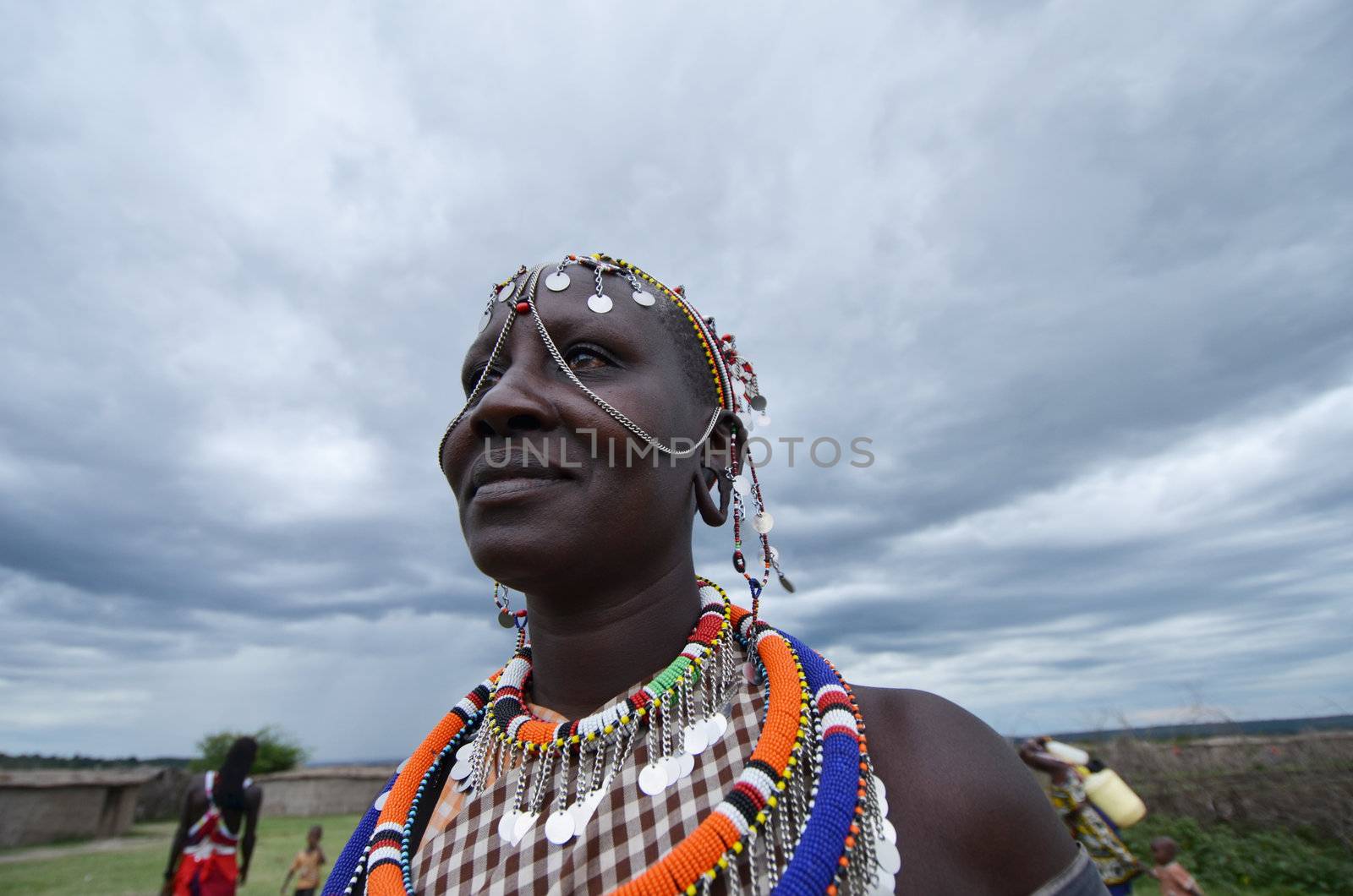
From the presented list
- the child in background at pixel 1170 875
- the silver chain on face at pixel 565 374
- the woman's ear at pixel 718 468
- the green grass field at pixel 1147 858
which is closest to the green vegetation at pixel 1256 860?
the green grass field at pixel 1147 858

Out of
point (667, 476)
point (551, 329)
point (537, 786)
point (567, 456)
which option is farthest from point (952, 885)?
point (551, 329)

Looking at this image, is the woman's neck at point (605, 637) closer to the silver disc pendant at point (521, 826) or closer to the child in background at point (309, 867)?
the silver disc pendant at point (521, 826)

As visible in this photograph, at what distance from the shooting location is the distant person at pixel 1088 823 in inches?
277

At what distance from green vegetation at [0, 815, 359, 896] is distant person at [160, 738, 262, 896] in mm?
4166

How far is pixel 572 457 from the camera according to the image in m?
1.84

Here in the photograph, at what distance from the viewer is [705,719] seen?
1815 millimetres

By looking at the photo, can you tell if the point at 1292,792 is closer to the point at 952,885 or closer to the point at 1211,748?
the point at 1211,748

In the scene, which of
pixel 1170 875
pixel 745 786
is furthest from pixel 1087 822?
pixel 745 786

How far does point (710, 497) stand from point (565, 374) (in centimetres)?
58

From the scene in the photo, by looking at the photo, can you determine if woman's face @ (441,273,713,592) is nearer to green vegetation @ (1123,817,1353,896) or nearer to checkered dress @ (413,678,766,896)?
checkered dress @ (413,678,766,896)

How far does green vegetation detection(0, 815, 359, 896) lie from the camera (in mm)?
12039

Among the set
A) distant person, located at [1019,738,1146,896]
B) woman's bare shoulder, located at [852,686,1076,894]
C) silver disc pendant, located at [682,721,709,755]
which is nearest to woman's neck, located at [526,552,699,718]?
silver disc pendant, located at [682,721,709,755]

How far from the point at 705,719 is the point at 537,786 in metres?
0.43

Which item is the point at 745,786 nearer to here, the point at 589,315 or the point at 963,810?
the point at 963,810
